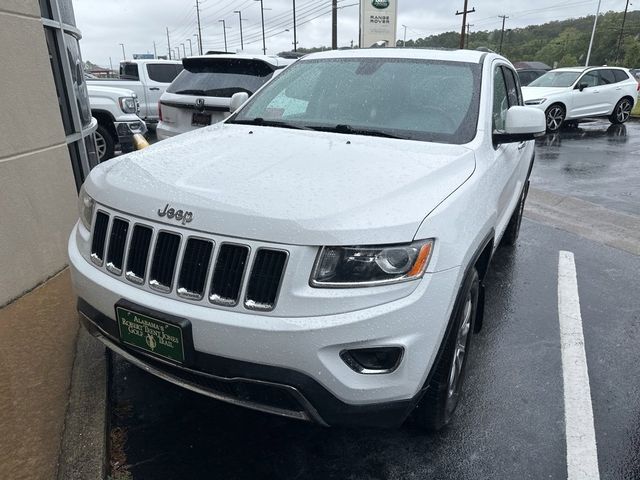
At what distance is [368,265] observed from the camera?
1912 millimetres

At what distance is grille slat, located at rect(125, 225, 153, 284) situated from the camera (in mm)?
2121

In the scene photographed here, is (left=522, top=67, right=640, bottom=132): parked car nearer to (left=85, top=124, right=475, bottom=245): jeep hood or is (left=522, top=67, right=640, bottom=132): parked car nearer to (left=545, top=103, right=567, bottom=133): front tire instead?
(left=545, top=103, right=567, bottom=133): front tire

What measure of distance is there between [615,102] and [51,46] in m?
15.5

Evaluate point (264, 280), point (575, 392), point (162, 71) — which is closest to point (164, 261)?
point (264, 280)

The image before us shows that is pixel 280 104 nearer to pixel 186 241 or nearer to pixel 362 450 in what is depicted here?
pixel 186 241

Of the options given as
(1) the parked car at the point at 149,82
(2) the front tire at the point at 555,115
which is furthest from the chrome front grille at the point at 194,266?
(2) the front tire at the point at 555,115

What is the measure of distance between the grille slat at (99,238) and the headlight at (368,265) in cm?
107

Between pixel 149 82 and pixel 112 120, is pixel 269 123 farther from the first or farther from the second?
pixel 149 82

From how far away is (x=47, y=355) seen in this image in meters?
2.99

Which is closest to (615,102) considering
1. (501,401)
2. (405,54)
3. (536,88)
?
(536,88)

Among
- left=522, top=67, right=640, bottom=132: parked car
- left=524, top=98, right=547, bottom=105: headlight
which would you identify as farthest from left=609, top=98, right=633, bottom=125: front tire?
left=524, top=98, right=547, bottom=105: headlight

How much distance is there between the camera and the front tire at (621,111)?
15.2m

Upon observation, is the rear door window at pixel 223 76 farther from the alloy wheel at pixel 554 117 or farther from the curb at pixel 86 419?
the alloy wheel at pixel 554 117

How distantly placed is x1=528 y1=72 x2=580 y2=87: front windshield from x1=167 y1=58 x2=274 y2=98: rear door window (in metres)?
11.1
